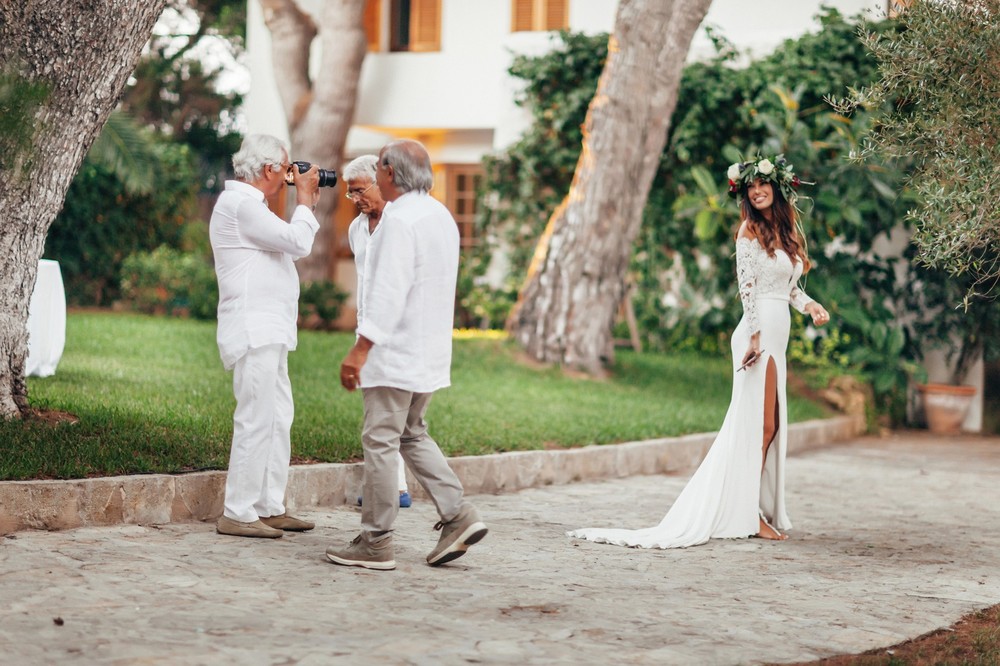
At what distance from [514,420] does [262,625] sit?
5524 mm

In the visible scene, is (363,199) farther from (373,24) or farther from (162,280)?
(373,24)

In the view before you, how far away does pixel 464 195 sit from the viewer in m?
21.5

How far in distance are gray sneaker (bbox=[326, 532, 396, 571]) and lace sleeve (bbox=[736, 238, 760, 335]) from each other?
280cm

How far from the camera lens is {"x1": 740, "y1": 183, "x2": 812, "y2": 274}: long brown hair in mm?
7531

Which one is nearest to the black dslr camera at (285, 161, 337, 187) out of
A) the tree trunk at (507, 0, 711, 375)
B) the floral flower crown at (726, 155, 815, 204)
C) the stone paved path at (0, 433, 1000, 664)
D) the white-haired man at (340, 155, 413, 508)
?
the white-haired man at (340, 155, 413, 508)

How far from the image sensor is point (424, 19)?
68.2 feet

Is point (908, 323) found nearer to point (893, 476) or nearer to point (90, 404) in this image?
point (893, 476)

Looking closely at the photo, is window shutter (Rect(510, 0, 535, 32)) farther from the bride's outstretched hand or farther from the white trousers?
the white trousers

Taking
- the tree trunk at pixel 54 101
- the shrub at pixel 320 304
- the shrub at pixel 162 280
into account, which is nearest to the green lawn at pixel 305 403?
the tree trunk at pixel 54 101

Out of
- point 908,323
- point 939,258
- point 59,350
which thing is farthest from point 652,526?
point 908,323

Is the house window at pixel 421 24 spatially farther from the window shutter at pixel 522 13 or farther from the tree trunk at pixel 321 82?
the tree trunk at pixel 321 82

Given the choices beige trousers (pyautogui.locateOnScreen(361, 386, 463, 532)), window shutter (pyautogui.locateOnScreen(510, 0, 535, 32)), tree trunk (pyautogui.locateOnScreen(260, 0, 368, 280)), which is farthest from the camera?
window shutter (pyautogui.locateOnScreen(510, 0, 535, 32))

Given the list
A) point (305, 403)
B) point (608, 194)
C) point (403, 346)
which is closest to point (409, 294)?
point (403, 346)

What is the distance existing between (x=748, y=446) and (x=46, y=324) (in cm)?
559
